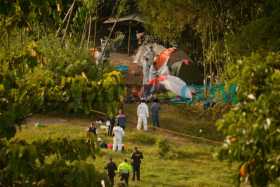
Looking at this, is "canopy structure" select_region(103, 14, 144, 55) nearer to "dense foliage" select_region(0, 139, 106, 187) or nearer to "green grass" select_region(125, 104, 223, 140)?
"green grass" select_region(125, 104, 223, 140)

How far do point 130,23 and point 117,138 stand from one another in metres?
20.3

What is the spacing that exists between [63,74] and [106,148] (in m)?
16.3

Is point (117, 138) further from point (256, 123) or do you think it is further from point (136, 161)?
point (256, 123)

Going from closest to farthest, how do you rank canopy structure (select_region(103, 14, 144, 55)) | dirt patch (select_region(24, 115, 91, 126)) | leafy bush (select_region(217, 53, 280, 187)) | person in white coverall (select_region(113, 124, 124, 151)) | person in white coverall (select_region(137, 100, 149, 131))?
leafy bush (select_region(217, 53, 280, 187)) → person in white coverall (select_region(113, 124, 124, 151)) → person in white coverall (select_region(137, 100, 149, 131)) → dirt patch (select_region(24, 115, 91, 126)) → canopy structure (select_region(103, 14, 144, 55))

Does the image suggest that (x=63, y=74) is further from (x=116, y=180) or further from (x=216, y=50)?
(x=216, y=50)

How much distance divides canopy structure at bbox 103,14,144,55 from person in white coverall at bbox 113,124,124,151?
18.8m

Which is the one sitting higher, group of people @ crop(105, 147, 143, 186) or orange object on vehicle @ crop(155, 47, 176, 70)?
orange object on vehicle @ crop(155, 47, 176, 70)

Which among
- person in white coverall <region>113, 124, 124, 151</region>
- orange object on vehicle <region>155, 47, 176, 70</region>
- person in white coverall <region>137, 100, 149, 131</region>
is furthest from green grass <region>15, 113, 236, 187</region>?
orange object on vehicle <region>155, 47, 176, 70</region>

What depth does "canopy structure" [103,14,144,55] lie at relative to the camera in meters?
41.3

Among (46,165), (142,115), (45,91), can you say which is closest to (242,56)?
(45,91)

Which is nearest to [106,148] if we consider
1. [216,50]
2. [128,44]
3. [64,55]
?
[64,55]

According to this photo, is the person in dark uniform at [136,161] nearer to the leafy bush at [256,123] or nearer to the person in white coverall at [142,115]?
the person in white coverall at [142,115]

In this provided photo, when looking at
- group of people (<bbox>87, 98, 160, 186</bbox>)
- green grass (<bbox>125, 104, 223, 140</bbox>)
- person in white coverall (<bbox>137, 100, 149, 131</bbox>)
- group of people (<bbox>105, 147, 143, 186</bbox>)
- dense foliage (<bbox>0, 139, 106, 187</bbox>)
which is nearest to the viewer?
dense foliage (<bbox>0, 139, 106, 187</bbox>)

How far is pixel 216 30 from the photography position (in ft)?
106
